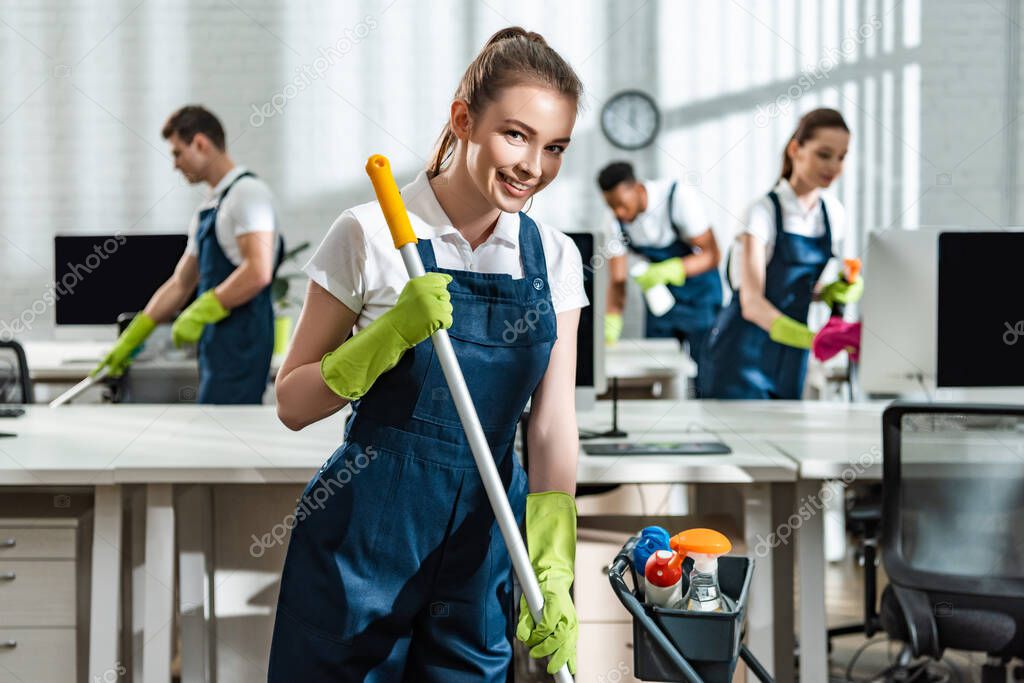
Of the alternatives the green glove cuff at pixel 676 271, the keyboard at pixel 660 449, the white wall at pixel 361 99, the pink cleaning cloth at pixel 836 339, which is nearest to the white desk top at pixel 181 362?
the green glove cuff at pixel 676 271

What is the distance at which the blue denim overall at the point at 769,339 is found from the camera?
11.0 ft

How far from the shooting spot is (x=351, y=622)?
4.65 feet

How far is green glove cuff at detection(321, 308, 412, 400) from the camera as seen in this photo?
1346 mm

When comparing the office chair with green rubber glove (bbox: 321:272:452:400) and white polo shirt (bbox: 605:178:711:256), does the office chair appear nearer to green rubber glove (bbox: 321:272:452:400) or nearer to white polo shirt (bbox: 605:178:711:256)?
green rubber glove (bbox: 321:272:452:400)

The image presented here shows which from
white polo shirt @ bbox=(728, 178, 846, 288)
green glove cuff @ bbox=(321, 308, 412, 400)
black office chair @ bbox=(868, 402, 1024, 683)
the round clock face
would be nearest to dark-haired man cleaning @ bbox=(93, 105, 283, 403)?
white polo shirt @ bbox=(728, 178, 846, 288)

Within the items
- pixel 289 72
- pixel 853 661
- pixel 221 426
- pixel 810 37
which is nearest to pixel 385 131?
pixel 289 72

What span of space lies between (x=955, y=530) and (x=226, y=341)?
7.80 ft

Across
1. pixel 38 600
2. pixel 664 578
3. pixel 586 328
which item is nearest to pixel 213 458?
pixel 38 600

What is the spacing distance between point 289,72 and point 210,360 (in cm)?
273

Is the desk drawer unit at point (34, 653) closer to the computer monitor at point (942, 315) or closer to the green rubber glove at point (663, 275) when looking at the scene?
the computer monitor at point (942, 315)

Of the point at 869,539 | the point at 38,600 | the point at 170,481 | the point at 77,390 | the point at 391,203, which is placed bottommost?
the point at 38,600

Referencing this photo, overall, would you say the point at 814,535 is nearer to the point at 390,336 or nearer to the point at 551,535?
the point at 551,535

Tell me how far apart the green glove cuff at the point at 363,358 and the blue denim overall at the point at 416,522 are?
0.07 metres

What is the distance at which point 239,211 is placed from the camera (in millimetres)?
3537
